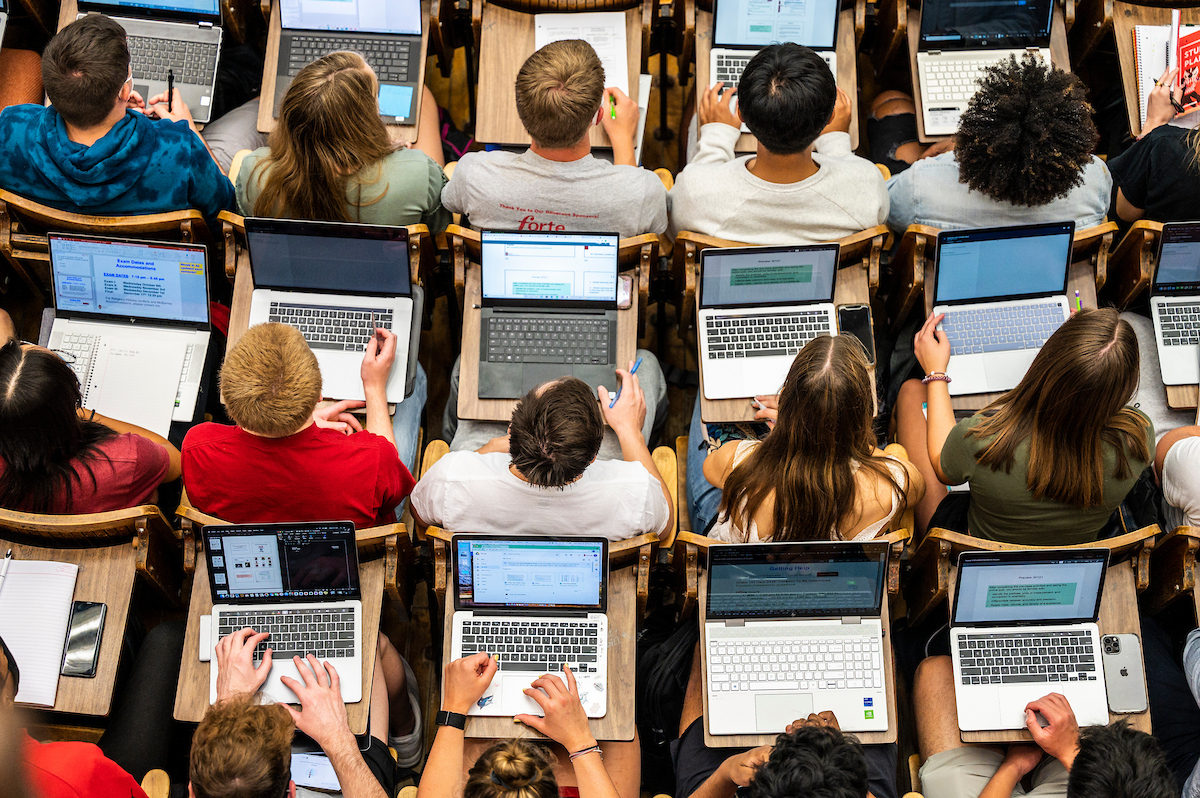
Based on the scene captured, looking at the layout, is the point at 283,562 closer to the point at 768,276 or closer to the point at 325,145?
the point at 325,145

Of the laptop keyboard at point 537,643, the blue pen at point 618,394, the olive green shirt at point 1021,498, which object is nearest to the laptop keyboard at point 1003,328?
the olive green shirt at point 1021,498

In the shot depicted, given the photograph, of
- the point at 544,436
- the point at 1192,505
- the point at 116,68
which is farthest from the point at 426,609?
the point at 1192,505

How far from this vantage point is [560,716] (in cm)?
287

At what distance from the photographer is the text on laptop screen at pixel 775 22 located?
409 centimetres

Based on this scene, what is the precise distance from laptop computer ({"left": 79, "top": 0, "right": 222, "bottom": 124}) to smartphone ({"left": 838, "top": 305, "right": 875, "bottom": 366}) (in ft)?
8.22

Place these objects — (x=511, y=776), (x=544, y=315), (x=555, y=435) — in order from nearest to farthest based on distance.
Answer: (x=511, y=776)
(x=555, y=435)
(x=544, y=315)

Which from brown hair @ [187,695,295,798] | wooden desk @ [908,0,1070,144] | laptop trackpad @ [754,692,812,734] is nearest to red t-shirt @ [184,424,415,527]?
brown hair @ [187,695,295,798]

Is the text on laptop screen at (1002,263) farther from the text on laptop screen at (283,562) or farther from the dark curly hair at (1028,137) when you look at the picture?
the text on laptop screen at (283,562)

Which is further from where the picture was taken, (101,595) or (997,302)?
(997,302)

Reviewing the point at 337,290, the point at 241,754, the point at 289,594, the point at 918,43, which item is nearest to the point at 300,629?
the point at 289,594

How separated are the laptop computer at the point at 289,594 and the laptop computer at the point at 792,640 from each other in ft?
3.31

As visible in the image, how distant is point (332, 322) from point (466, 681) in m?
1.32

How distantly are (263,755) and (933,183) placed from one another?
2.76 meters

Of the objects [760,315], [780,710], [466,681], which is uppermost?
[760,315]
